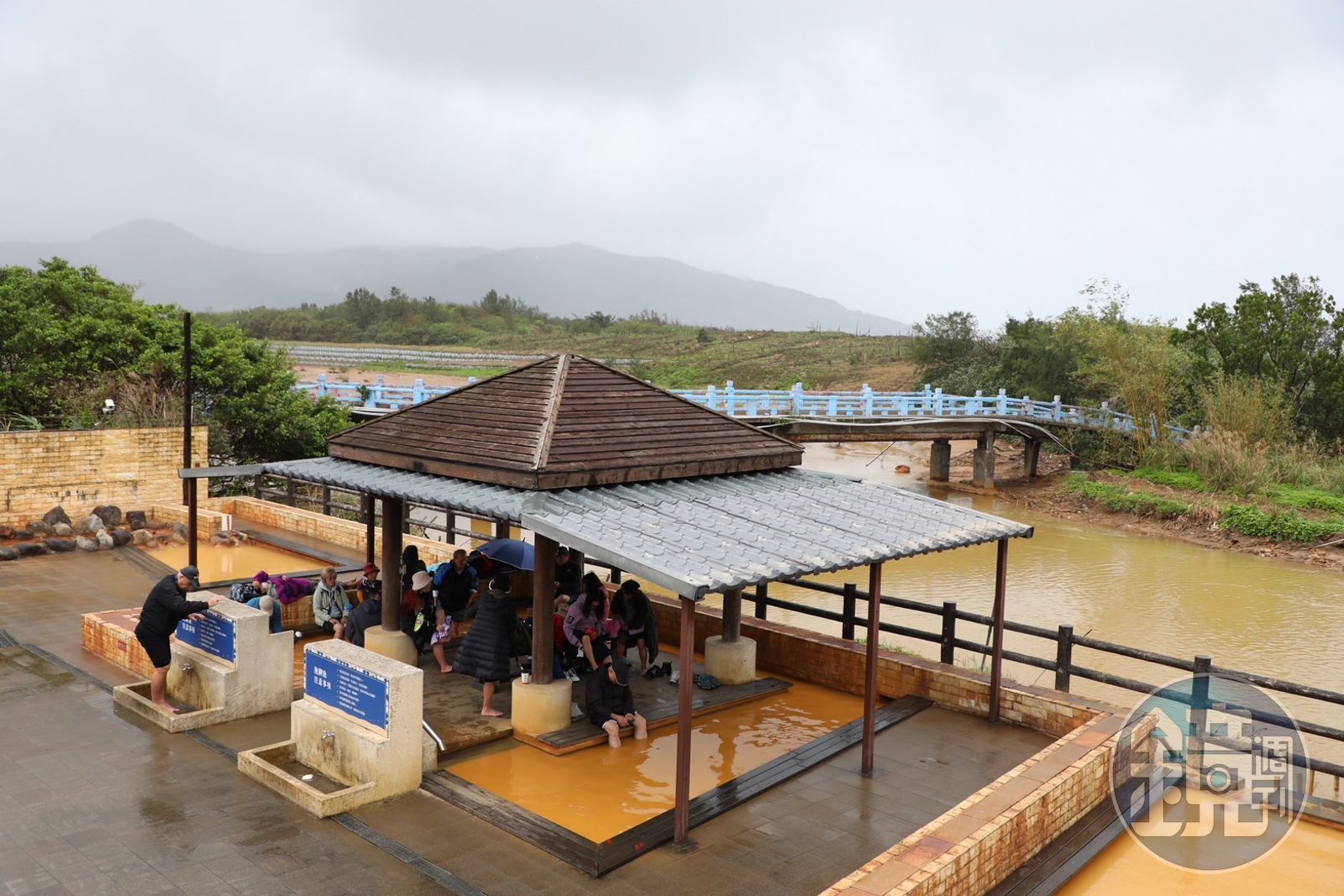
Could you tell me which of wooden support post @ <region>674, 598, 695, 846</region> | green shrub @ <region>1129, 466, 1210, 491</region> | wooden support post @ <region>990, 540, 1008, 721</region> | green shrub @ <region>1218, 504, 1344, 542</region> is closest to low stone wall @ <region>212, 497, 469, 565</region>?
wooden support post @ <region>990, 540, 1008, 721</region>

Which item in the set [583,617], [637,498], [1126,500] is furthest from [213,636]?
[1126,500]

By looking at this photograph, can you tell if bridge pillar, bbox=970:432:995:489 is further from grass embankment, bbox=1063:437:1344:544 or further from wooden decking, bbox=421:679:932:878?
wooden decking, bbox=421:679:932:878

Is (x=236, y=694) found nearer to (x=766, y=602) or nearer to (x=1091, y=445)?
(x=766, y=602)

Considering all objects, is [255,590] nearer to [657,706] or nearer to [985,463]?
[657,706]

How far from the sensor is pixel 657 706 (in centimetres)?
944

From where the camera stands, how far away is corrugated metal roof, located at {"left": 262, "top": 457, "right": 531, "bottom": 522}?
809cm

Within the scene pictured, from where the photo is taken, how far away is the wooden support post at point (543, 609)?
8.38 meters

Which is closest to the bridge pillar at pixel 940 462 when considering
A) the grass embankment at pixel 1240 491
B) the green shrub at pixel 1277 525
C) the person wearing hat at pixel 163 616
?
the grass embankment at pixel 1240 491

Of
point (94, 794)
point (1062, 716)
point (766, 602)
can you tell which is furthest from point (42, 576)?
point (1062, 716)

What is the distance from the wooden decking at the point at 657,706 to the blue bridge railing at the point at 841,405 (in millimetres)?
17050

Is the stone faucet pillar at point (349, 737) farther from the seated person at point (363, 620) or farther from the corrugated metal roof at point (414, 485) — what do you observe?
the seated person at point (363, 620)

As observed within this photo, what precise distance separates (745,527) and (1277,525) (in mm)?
25885

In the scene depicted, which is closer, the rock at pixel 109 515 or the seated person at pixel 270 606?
the seated person at pixel 270 606

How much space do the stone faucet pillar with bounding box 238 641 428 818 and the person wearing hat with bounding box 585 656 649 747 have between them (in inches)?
60.1
